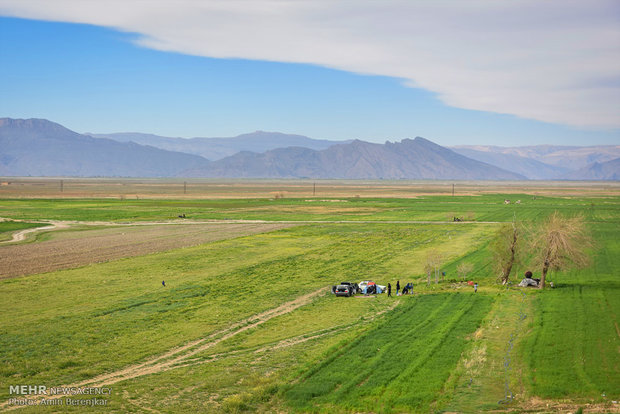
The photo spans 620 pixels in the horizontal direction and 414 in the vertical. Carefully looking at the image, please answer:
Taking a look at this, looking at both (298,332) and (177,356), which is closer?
(177,356)

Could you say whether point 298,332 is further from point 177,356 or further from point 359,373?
point 359,373

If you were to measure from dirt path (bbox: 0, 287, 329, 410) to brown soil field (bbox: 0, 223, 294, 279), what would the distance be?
24548mm

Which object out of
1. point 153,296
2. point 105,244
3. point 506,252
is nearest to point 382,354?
point 153,296

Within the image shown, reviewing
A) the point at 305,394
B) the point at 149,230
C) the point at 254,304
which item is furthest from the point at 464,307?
the point at 149,230

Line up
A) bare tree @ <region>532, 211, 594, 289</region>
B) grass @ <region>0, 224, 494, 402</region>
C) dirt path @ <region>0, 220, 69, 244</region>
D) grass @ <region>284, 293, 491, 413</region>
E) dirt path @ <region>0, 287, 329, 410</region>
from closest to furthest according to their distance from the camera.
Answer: grass @ <region>284, 293, 491, 413</region>, dirt path @ <region>0, 287, 329, 410</region>, grass @ <region>0, 224, 494, 402</region>, bare tree @ <region>532, 211, 594, 289</region>, dirt path @ <region>0, 220, 69, 244</region>

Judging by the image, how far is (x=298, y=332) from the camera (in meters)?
31.4

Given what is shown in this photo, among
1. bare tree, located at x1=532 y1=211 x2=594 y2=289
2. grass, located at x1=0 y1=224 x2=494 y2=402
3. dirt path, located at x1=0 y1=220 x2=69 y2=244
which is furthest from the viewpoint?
dirt path, located at x1=0 y1=220 x2=69 y2=244

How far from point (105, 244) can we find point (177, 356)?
43552mm

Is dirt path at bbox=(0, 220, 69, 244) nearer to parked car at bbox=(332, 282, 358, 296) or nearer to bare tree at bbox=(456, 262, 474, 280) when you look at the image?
parked car at bbox=(332, 282, 358, 296)

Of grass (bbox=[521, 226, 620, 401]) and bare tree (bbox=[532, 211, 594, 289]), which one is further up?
bare tree (bbox=[532, 211, 594, 289])

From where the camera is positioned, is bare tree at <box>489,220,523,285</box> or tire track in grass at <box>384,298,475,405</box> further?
bare tree at <box>489,220,523,285</box>

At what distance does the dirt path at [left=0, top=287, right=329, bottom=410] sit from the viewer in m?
23.8

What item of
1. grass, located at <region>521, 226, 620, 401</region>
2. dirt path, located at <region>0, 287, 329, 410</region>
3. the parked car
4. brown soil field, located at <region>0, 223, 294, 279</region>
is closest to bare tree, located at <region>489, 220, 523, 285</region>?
grass, located at <region>521, 226, 620, 401</region>

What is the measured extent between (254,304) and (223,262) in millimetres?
17859
